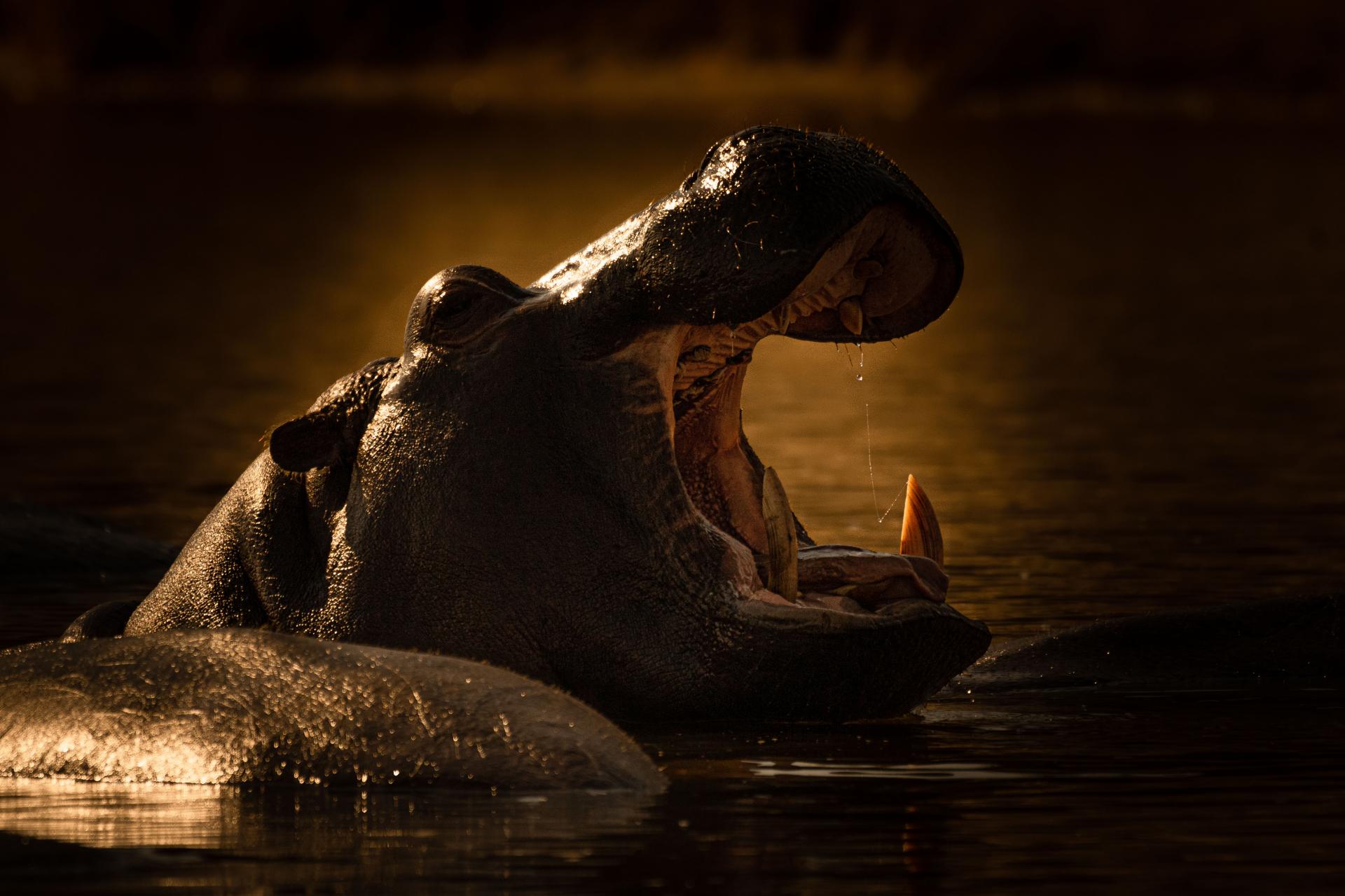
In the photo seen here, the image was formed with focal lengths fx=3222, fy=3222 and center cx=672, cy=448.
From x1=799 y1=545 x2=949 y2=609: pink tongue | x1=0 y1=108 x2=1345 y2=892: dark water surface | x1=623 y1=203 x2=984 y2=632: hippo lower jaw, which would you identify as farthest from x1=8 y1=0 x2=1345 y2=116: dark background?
x1=799 y1=545 x2=949 y2=609: pink tongue

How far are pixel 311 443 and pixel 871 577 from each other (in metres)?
1.42

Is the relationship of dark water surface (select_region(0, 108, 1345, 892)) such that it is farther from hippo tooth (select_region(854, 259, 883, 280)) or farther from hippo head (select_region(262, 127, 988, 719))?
hippo tooth (select_region(854, 259, 883, 280))

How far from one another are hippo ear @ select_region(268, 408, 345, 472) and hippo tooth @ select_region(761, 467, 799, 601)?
1073mm

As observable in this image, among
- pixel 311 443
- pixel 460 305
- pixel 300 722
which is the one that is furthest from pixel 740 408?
pixel 300 722

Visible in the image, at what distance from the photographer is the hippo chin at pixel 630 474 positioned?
24.8 ft

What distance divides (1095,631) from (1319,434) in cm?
962

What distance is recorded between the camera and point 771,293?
7.46 m

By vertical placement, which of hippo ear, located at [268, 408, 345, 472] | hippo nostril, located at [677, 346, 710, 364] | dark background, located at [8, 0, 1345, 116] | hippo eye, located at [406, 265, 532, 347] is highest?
dark background, located at [8, 0, 1345, 116]

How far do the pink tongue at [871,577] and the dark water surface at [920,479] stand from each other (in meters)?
0.40

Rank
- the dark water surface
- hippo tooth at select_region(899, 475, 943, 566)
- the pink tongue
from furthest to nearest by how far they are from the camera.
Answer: hippo tooth at select_region(899, 475, 943, 566), the pink tongue, the dark water surface

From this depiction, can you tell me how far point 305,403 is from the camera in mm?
22203

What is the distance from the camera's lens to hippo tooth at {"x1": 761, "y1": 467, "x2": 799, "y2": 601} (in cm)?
769

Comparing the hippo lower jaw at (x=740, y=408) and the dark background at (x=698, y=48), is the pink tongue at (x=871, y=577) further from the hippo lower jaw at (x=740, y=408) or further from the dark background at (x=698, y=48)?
the dark background at (x=698, y=48)

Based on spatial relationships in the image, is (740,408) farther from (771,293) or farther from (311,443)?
(311,443)
